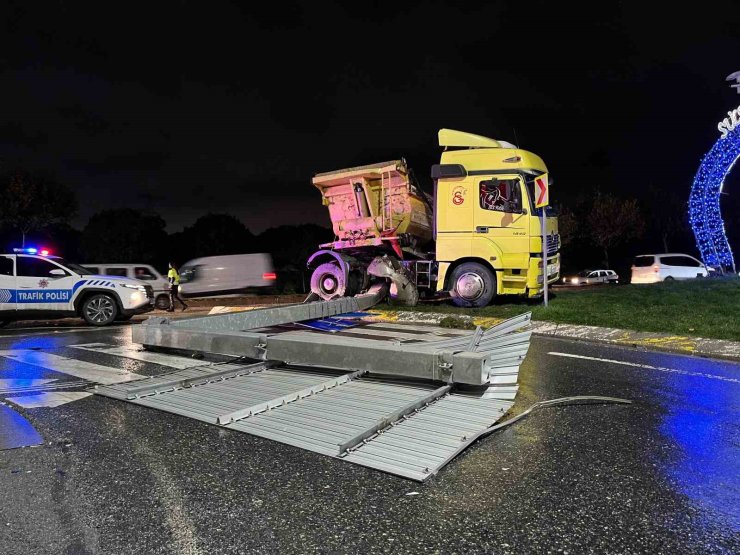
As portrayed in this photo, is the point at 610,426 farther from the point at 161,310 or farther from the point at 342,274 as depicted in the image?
the point at 161,310

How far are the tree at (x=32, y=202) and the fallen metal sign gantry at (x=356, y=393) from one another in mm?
29067

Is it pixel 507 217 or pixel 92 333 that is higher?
pixel 507 217

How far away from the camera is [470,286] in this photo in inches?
498

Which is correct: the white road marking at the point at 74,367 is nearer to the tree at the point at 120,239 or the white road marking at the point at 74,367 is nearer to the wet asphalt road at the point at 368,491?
the wet asphalt road at the point at 368,491

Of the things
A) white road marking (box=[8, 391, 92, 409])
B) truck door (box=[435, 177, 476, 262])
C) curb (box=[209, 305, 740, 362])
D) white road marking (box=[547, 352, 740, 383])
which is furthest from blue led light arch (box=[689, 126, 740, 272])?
white road marking (box=[8, 391, 92, 409])

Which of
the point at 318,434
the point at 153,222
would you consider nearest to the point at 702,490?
the point at 318,434

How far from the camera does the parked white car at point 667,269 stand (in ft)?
84.3

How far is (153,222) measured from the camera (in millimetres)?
47281

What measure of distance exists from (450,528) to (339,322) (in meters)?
7.47

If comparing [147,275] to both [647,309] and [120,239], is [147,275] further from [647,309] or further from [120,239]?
[120,239]

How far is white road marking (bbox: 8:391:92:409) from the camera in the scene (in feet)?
15.6

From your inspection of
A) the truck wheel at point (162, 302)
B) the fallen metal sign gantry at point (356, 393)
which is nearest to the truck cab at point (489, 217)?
the fallen metal sign gantry at point (356, 393)

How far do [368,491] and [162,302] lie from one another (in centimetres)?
1727

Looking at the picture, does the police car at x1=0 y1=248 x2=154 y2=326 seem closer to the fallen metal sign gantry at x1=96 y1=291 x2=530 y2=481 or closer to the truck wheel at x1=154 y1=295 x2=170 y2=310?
the truck wheel at x1=154 y1=295 x2=170 y2=310
